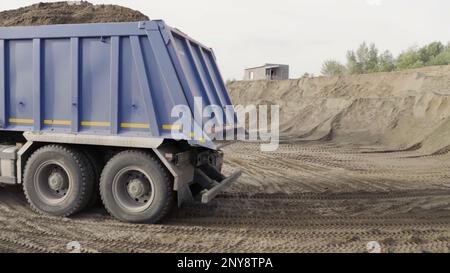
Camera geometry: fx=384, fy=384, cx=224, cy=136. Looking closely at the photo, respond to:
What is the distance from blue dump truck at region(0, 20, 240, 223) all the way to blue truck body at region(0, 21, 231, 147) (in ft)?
0.05

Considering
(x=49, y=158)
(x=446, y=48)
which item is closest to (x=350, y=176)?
(x=49, y=158)

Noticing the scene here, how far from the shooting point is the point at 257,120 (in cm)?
2236

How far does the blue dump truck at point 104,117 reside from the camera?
217 inches

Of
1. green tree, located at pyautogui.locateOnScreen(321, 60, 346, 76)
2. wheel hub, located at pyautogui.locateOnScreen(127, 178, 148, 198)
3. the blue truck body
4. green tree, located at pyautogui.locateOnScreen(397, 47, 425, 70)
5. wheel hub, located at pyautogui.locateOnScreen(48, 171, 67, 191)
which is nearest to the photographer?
the blue truck body

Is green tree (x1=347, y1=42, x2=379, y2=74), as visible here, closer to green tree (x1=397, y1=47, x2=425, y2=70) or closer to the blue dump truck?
green tree (x1=397, y1=47, x2=425, y2=70)

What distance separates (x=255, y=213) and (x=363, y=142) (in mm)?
12033

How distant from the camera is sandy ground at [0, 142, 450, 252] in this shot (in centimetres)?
514

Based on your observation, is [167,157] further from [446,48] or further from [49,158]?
[446,48]

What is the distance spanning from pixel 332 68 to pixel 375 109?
21.5m

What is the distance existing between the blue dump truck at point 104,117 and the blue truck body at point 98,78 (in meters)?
0.01

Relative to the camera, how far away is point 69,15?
24.8 feet

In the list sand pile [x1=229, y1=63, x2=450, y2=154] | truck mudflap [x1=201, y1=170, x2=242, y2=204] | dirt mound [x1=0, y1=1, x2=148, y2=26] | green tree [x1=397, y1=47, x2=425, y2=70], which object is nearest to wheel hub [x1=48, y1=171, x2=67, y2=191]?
truck mudflap [x1=201, y1=170, x2=242, y2=204]

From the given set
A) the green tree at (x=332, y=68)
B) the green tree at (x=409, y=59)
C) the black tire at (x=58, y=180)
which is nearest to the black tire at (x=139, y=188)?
the black tire at (x=58, y=180)

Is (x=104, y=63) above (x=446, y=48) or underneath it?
underneath
